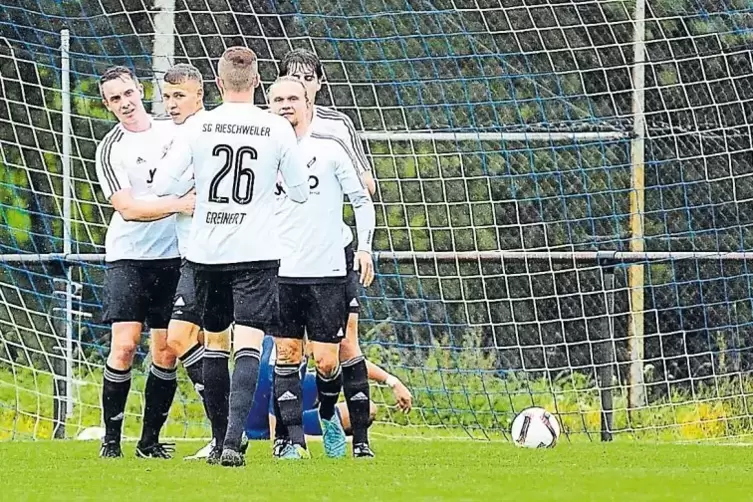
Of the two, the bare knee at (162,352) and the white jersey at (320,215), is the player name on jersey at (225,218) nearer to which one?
the white jersey at (320,215)

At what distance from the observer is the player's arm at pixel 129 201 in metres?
6.68

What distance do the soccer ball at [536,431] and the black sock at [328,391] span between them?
3.62 ft

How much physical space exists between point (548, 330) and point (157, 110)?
3.05m

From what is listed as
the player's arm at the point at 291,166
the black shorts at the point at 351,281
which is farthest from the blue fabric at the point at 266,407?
the player's arm at the point at 291,166

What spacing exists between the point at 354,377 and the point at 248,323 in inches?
40.3

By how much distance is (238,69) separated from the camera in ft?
20.9

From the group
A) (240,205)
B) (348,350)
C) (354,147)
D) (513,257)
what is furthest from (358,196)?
(513,257)

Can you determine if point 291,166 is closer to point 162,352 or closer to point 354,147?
point 354,147

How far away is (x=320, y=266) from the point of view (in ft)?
23.4

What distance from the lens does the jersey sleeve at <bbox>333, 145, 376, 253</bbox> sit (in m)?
7.11

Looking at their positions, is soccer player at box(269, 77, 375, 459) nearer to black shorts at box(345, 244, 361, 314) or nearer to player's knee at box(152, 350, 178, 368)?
black shorts at box(345, 244, 361, 314)

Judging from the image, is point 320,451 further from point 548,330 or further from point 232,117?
point 548,330

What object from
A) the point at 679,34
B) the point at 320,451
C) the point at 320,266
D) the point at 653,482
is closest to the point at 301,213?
the point at 320,266

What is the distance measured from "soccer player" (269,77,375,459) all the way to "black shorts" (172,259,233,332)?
432mm
